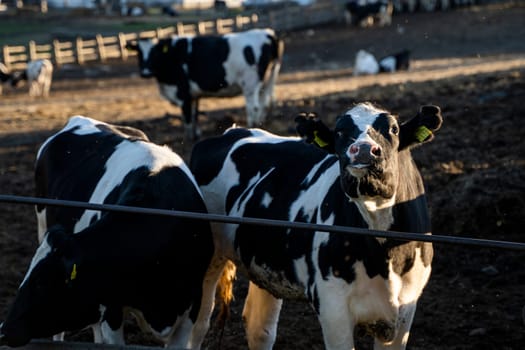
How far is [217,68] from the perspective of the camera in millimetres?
16625

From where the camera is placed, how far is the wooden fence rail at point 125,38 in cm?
3334

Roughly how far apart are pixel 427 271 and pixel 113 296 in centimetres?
189

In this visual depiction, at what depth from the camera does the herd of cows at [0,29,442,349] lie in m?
5.02

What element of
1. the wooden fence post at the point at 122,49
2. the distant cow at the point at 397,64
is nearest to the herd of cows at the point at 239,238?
the distant cow at the point at 397,64

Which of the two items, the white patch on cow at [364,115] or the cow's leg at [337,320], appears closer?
the white patch on cow at [364,115]

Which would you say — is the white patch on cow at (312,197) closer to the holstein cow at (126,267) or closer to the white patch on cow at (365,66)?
the holstein cow at (126,267)

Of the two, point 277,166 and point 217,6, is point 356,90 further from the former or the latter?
point 217,6

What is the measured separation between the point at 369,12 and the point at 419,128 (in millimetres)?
34486

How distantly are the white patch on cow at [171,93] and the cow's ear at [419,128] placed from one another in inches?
461

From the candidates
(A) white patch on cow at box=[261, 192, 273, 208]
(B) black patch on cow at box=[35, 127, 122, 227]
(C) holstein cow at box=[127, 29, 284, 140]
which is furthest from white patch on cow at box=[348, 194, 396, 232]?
(C) holstein cow at box=[127, 29, 284, 140]

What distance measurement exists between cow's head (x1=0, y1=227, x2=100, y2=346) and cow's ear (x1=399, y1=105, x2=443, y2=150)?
6.69ft

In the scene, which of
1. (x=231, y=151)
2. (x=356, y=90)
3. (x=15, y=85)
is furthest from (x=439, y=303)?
(x=15, y=85)

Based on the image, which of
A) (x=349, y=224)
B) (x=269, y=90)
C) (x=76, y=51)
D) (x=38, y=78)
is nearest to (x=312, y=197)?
(x=349, y=224)

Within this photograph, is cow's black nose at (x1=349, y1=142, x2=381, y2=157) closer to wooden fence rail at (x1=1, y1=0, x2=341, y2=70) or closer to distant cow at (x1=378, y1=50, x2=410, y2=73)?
distant cow at (x1=378, y1=50, x2=410, y2=73)
